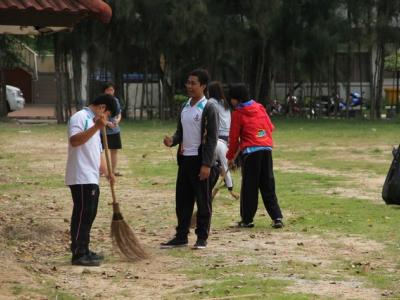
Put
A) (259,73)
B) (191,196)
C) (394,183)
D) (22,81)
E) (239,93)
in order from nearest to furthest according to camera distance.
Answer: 1. (191,196)
2. (239,93)
3. (394,183)
4. (259,73)
5. (22,81)

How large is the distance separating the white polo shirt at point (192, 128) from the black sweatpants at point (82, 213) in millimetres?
1195

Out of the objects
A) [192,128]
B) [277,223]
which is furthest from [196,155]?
[277,223]

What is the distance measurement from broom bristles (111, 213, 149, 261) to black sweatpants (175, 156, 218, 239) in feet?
2.77

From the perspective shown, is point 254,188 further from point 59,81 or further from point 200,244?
point 59,81

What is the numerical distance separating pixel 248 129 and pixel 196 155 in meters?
1.63

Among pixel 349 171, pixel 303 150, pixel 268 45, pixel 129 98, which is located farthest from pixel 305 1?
pixel 349 171

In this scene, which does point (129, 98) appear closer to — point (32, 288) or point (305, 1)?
point (305, 1)

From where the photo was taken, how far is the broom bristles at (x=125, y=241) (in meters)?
8.64

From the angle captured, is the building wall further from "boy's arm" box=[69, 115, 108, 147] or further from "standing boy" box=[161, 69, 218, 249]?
"boy's arm" box=[69, 115, 108, 147]

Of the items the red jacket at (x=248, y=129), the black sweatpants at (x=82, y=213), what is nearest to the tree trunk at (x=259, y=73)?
the red jacket at (x=248, y=129)

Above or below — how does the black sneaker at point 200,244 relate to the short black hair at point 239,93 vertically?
below

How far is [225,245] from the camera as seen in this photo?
959cm

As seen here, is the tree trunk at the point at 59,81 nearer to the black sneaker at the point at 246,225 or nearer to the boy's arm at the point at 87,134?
the black sneaker at the point at 246,225

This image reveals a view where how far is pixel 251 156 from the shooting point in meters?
10.7
